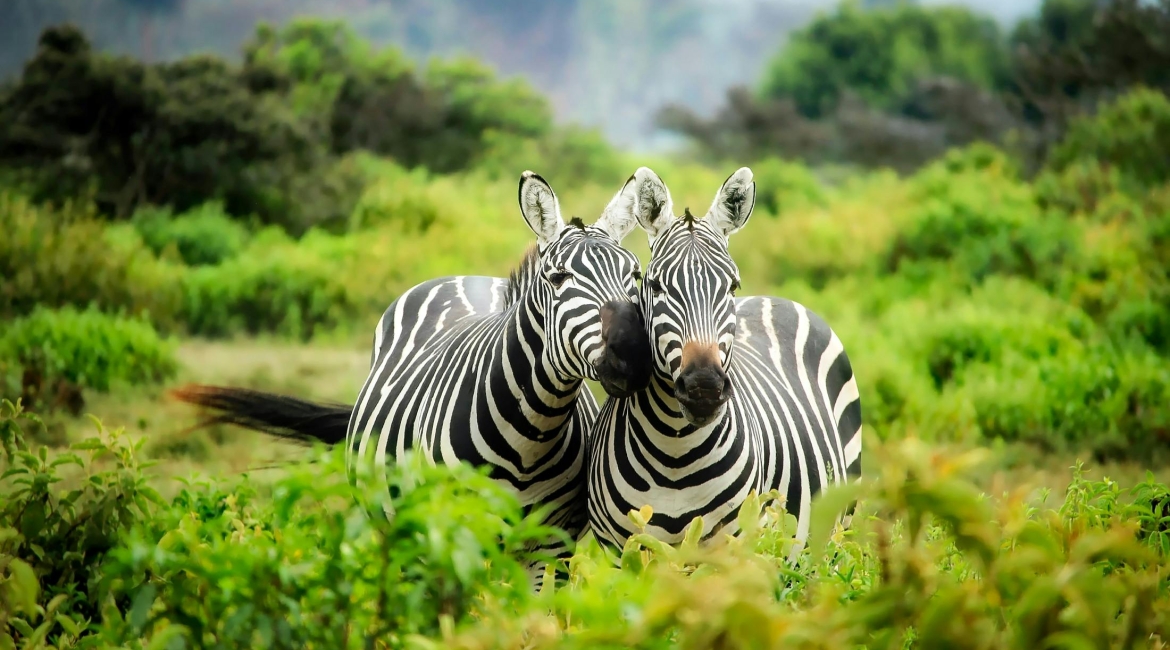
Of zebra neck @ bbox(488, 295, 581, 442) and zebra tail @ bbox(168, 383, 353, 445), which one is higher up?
zebra neck @ bbox(488, 295, 581, 442)

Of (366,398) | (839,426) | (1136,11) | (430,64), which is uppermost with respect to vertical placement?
(1136,11)

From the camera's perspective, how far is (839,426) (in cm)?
398

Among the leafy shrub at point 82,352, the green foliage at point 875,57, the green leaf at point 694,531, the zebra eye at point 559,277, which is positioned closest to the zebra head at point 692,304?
the zebra eye at point 559,277

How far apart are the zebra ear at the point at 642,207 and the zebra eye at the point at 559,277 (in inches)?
14.8

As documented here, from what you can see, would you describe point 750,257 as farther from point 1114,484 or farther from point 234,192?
point 1114,484

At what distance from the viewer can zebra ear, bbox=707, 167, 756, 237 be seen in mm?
3254

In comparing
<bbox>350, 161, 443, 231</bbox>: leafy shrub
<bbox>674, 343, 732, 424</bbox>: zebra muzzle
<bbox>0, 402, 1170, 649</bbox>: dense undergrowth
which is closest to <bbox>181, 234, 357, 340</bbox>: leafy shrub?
<bbox>350, 161, 443, 231</bbox>: leafy shrub

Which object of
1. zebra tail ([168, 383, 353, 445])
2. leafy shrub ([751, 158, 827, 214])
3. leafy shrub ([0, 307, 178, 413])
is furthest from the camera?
leafy shrub ([751, 158, 827, 214])

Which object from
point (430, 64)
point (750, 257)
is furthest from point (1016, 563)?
point (430, 64)

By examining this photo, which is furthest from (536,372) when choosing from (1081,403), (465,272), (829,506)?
(465,272)

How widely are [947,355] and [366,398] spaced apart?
5.45 metres

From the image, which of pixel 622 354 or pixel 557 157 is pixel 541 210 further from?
pixel 557 157

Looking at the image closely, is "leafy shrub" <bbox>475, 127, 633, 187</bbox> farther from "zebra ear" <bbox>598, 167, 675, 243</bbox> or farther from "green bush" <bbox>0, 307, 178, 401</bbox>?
"zebra ear" <bbox>598, 167, 675, 243</bbox>

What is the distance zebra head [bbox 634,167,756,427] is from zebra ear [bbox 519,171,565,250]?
285mm
